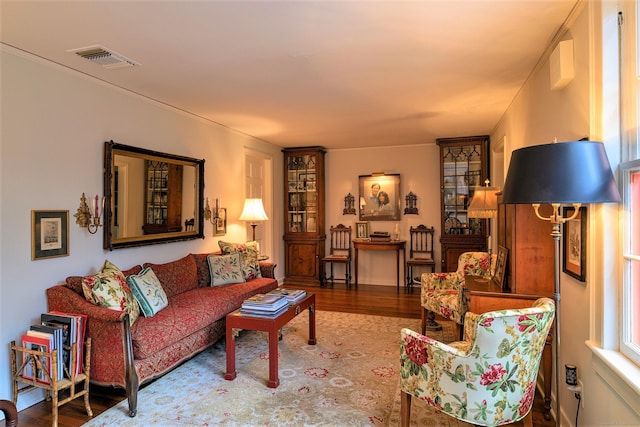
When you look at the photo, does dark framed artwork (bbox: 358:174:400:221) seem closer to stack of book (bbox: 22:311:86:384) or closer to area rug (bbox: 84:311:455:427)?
area rug (bbox: 84:311:455:427)

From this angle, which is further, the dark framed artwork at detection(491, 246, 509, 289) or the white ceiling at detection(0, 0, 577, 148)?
the dark framed artwork at detection(491, 246, 509, 289)

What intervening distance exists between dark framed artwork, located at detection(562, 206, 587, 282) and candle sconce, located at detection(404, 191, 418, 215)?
4089 mm

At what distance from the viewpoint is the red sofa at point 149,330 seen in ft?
8.03

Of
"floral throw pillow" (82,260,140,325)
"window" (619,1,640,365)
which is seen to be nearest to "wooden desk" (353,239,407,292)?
"floral throw pillow" (82,260,140,325)

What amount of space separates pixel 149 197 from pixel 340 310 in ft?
8.96

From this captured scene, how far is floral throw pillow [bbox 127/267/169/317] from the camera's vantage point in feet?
9.74

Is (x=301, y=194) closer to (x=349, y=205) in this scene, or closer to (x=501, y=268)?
(x=349, y=205)

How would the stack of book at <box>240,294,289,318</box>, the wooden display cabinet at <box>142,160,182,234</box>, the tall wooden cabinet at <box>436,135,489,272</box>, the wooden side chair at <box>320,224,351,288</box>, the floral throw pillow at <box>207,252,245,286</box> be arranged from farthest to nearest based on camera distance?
the wooden side chair at <box>320,224,351,288</box> → the tall wooden cabinet at <box>436,135,489,272</box> → the floral throw pillow at <box>207,252,245,286</box> → the wooden display cabinet at <box>142,160,182,234</box> → the stack of book at <box>240,294,289,318</box>

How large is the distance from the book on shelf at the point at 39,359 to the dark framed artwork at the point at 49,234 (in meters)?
0.60

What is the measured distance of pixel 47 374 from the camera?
232 centimetres

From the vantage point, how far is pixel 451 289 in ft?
12.3

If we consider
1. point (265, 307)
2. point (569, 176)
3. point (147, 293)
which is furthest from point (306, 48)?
point (147, 293)

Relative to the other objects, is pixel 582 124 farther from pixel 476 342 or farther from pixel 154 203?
pixel 154 203

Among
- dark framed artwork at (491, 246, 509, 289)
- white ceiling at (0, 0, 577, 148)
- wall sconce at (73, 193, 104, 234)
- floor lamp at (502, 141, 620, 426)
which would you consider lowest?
dark framed artwork at (491, 246, 509, 289)
